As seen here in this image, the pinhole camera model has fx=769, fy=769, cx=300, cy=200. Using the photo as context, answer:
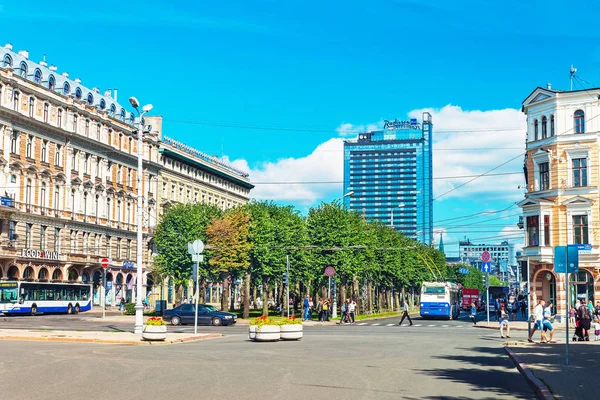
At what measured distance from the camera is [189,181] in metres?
111

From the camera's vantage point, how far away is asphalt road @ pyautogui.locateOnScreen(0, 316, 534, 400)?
14.9m

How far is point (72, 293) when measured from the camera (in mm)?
71250

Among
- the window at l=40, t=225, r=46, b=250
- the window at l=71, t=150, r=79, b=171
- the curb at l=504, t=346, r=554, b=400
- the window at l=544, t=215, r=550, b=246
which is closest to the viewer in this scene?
the curb at l=504, t=346, r=554, b=400

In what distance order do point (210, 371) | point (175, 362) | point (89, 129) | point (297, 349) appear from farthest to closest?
point (89, 129) < point (297, 349) < point (175, 362) < point (210, 371)

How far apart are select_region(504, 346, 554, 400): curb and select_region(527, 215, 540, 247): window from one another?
35435mm

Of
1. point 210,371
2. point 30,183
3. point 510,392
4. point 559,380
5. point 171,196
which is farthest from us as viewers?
point 171,196

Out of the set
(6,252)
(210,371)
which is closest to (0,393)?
(210,371)

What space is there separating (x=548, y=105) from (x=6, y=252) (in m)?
47.5

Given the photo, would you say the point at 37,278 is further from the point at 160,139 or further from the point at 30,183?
the point at 160,139

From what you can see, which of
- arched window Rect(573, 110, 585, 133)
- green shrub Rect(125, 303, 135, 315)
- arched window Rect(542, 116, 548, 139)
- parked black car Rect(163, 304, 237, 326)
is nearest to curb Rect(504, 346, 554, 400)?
parked black car Rect(163, 304, 237, 326)

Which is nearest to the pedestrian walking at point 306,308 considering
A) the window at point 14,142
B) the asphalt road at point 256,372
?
the asphalt road at point 256,372

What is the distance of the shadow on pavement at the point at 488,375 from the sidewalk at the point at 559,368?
0.26 metres

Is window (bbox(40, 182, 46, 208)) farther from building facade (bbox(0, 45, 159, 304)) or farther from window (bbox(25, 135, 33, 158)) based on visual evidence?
window (bbox(25, 135, 33, 158))

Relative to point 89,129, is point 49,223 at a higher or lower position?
lower
